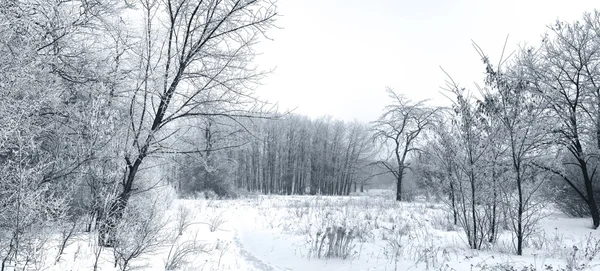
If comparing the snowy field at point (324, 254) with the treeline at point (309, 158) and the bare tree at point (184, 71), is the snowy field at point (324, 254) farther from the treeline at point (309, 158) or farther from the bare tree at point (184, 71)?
the treeline at point (309, 158)

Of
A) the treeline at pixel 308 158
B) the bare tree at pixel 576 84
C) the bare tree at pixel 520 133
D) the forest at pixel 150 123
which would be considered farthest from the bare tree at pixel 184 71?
the treeline at pixel 308 158

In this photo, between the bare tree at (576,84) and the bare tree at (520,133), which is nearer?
the bare tree at (520,133)

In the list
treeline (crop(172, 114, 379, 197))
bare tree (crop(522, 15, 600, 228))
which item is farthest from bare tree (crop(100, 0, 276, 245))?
treeline (crop(172, 114, 379, 197))

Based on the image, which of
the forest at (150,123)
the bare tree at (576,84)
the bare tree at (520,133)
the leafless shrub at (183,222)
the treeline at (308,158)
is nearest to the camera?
the forest at (150,123)

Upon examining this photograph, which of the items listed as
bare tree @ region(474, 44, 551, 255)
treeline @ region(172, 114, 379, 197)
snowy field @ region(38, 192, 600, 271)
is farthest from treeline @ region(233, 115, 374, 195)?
bare tree @ region(474, 44, 551, 255)

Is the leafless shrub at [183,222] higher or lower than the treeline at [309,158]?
lower

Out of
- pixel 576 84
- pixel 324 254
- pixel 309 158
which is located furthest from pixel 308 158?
pixel 324 254

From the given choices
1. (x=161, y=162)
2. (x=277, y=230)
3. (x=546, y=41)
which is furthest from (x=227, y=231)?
(x=546, y=41)

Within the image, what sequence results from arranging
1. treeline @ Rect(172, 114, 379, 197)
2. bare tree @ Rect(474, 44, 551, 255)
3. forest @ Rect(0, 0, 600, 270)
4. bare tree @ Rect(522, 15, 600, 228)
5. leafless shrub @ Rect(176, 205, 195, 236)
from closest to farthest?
forest @ Rect(0, 0, 600, 270)
bare tree @ Rect(474, 44, 551, 255)
leafless shrub @ Rect(176, 205, 195, 236)
bare tree @ Rect(522, 15, 600, 228)
treeline @ Rect(172, 114, 379, 197)

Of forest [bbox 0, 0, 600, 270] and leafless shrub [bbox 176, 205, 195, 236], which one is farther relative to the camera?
leafless shrub [bbox 176, 205, 195, 236]

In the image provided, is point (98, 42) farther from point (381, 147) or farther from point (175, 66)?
point (381, 147)

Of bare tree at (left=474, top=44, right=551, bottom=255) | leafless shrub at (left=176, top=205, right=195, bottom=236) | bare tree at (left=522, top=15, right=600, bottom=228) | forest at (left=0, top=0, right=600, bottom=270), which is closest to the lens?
forest at (left=0, top=0, right=600, bottom=270)

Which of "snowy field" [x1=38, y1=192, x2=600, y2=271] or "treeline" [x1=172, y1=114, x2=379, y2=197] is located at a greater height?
"treeline" [x1=172, y1=114, x2=379, y2=197]

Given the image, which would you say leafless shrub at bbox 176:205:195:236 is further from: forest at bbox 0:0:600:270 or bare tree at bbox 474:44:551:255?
bare tree at bbox 474:44:551:255
